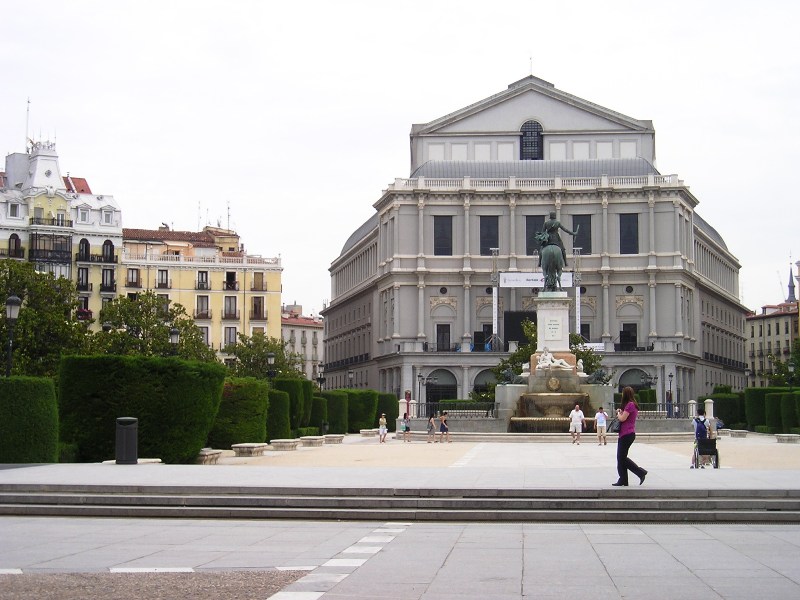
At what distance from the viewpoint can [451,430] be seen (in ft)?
201

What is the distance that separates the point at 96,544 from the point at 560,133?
114948 mm

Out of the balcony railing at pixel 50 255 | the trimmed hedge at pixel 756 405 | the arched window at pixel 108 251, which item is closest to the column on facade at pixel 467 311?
the arched window at pixel 108 251

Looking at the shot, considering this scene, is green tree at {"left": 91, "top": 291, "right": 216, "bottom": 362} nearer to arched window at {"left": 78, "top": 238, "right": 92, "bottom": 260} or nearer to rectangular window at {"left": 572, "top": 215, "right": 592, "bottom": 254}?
arched window at {"left": 78, "top": 238, "right": 92, "bottom": 260}

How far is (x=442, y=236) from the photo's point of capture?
122 m

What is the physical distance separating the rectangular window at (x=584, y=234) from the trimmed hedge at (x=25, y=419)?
309 feet

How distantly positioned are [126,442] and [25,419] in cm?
239

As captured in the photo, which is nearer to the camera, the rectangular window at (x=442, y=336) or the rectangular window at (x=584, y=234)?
the rectangular window at (x=584, y=234)

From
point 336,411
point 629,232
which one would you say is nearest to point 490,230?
point 629,232

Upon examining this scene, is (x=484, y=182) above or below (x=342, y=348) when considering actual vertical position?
above

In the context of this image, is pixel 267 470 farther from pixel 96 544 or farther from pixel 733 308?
pixel 733 308

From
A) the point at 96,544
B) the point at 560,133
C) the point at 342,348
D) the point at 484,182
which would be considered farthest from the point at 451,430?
the point at 342,348

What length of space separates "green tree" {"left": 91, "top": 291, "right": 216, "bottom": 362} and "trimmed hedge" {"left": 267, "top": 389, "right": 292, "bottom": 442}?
Answer: 21.3m

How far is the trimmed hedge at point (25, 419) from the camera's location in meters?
29.6

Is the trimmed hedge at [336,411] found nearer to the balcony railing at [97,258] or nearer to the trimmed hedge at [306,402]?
the trimmed hedge at [306,402]
